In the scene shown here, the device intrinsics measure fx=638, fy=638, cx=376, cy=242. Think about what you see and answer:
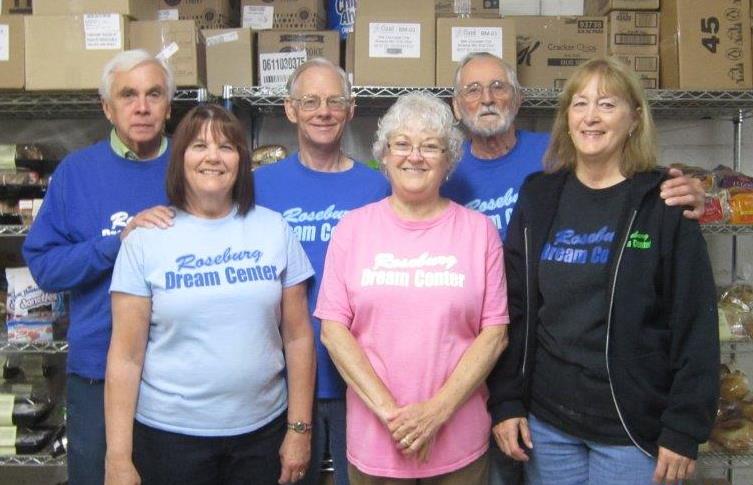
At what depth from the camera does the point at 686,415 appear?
134 cm

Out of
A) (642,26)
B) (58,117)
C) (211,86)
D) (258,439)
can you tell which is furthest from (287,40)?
(258,439)

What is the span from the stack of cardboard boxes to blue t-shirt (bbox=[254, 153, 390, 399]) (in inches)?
45.0

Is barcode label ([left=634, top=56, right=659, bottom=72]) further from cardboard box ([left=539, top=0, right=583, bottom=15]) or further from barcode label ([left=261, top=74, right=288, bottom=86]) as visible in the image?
barcode label ([left=261, top=74, right=288, bottom=86])

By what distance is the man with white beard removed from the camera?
5.94ft

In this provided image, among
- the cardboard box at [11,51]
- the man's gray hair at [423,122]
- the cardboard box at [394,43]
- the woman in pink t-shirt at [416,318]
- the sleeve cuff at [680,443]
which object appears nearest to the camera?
the sleeve cuff at [680,443]

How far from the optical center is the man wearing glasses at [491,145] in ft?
5.92

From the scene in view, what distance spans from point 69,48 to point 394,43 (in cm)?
108

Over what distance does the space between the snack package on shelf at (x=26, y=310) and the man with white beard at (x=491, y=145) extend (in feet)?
4.83

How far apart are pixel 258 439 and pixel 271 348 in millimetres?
219

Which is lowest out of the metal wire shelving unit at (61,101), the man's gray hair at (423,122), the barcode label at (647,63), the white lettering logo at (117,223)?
the white lettering logo at (117,223)

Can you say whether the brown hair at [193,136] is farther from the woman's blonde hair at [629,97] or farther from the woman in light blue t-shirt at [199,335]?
the woman's blonde hair at [629,97]

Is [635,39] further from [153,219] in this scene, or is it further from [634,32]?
[153,219]

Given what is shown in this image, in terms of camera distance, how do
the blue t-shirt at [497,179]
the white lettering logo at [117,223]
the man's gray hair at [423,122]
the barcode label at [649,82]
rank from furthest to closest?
the barcode label at [649,82] → the blue t-shirt at [497,179] → the white lettering logo at [117,223] → the man's gray hair at [423,122]

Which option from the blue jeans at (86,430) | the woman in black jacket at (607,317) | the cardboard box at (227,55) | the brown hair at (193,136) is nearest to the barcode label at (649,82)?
the woman in black jacket at (607,317)
